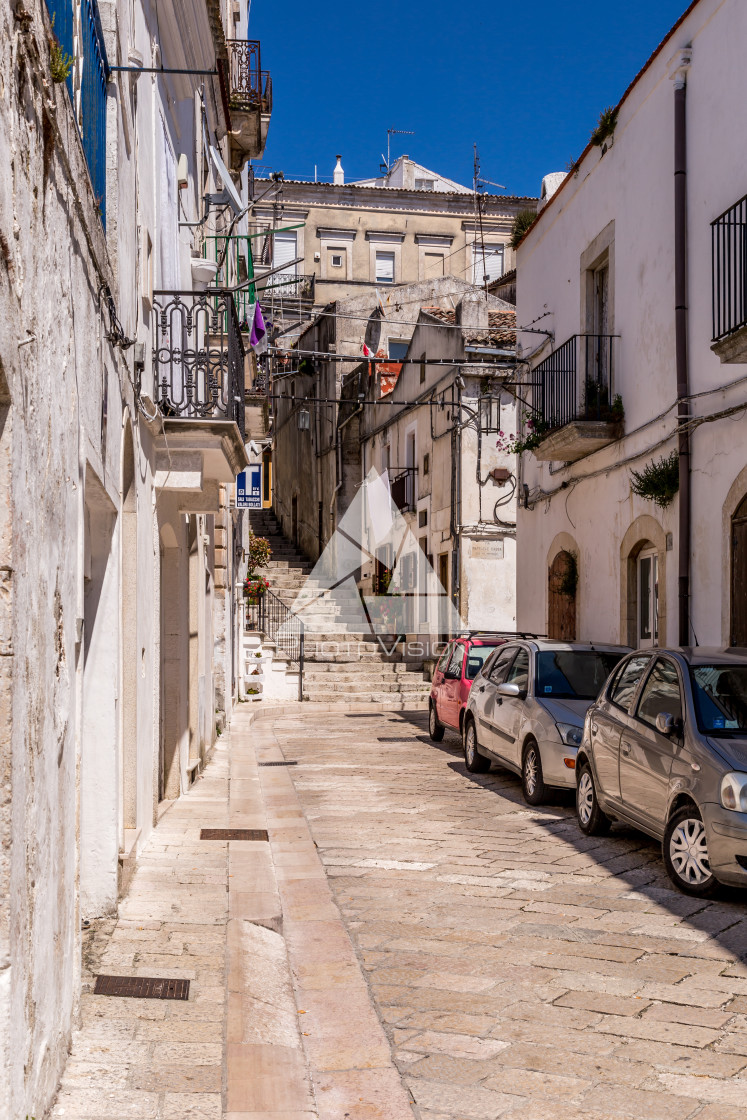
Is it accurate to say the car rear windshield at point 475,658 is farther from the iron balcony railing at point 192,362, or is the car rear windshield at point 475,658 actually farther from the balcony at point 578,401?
the iron balcony railing at point 192,362

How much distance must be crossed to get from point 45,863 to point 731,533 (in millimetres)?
9714

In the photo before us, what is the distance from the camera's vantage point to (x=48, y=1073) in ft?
12.7

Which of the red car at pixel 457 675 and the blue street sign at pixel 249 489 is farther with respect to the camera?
the blue street sign at pixel 249 489

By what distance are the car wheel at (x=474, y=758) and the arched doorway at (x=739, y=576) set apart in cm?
330

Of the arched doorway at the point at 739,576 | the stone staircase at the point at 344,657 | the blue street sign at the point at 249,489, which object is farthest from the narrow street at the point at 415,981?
the stone staircase at the point at 344,657

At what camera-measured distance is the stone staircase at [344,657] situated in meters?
25.2

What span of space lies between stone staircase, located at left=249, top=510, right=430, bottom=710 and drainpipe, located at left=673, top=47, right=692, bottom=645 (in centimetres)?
1179

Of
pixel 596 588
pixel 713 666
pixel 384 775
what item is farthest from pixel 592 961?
pixel 596 588

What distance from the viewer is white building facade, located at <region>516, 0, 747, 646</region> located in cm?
1234

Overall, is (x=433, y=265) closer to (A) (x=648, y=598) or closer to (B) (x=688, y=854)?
(A) (x=648, y=598)

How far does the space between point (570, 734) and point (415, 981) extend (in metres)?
5.48

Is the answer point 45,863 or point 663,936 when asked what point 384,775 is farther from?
point 45,863

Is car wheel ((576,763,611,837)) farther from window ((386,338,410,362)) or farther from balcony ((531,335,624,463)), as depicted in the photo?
window ((386,338,410,362))
